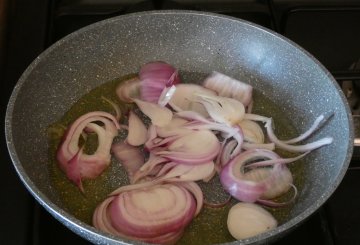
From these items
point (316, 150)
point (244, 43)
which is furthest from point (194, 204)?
point (244, 43)

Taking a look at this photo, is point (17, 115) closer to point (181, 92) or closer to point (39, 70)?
point (39, 70)

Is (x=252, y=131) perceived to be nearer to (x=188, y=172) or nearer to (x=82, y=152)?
(x=188, y=172)

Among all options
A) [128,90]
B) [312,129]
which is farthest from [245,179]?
[128,90]

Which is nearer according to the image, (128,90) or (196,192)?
(196,192)

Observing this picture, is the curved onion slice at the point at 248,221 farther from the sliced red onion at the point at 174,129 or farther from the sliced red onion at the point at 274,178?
the sliced red onion at the point at 174,129

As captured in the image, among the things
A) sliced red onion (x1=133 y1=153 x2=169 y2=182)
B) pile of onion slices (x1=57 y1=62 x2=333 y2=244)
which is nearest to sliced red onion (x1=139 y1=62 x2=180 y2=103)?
pile of onion slices (x1=57 y1=62 x2=333 y2=244)

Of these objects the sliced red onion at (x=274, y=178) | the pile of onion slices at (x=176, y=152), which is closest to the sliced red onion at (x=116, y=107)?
the pile of onion slices at (x=176, y=152)

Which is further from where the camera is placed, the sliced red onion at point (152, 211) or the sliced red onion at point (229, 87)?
the sliced red onion at point (229, 87)
